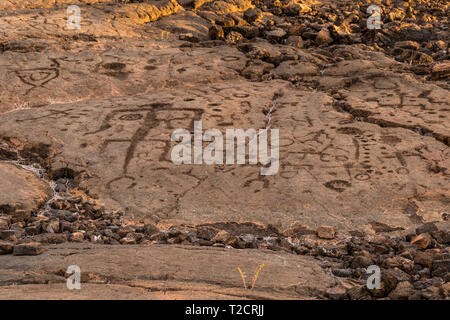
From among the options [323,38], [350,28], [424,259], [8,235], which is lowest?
[350,28]

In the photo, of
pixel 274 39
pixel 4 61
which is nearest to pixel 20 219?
pixel 4 61

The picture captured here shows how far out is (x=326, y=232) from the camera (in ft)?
11.5

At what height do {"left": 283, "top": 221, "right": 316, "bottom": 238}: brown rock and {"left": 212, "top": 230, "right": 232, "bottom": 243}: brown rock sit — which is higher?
{"left": 212, "top": 230, "right": 232, "bottom": 243}: brown rock

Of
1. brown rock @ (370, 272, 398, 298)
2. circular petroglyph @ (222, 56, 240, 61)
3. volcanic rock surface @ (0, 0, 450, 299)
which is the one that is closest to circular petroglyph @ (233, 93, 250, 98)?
volcanic rock surface @ (0, 0, 450, 299)

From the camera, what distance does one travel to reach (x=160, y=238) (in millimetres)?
3469

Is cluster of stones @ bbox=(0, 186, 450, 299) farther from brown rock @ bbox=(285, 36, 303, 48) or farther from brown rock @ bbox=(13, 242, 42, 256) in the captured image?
brown rock @ bbox=(285, 36, 303, 48)

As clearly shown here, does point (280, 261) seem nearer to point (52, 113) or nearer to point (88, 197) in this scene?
point (88, 197)

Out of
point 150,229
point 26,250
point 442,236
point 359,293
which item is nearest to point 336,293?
point 359,293

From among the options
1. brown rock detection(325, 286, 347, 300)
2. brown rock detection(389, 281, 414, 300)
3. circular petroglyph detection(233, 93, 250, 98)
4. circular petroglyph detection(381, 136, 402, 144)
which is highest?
brown rock detection(389, 281, 414, 300)

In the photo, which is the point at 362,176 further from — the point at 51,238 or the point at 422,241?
the point at 51,238

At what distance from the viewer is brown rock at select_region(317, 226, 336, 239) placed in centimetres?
349

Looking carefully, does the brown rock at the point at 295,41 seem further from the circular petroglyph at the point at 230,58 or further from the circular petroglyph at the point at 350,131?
the circular petroglyph at the point at 350,131

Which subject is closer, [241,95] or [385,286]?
[385,286]

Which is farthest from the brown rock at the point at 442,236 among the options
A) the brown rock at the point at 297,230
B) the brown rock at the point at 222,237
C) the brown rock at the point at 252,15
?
the brown rock at the point at 252,15
